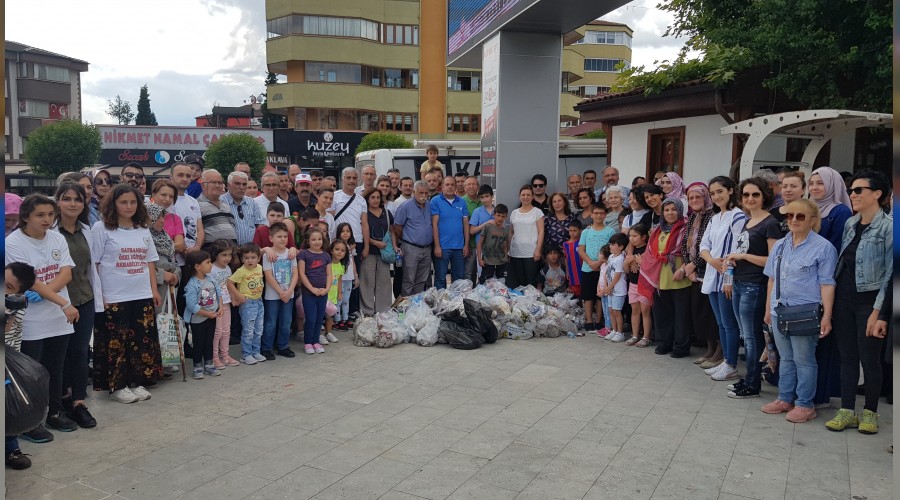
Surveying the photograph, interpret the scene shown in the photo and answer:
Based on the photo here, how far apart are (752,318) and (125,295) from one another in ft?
17.9

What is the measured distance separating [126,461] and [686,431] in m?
4.07

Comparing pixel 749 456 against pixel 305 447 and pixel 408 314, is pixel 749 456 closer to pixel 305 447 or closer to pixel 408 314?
pixel 305 447

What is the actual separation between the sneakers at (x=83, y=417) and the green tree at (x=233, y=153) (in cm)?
3430

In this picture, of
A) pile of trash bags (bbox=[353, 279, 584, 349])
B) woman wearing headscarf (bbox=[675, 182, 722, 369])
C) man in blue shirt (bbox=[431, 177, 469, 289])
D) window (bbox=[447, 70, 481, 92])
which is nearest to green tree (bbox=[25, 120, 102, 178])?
window (bbox=[447, 70, 481, 92])

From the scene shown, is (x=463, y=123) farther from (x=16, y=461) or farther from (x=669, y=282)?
(x=16, y=461)

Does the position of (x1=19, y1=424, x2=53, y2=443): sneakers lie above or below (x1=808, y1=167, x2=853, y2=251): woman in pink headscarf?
below

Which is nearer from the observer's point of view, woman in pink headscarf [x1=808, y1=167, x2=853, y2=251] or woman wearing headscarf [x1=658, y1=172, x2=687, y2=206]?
woman in pink headscarf [x1=808, y1=167, x2=853, y2=251]

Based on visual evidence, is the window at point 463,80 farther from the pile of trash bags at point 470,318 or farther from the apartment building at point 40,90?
the pile of trash bags at point 470,318

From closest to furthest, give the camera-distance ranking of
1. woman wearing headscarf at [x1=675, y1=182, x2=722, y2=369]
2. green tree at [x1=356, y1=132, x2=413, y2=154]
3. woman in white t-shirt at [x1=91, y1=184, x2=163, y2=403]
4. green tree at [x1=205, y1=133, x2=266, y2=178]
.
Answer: woman in white t-shirt at [x1=91, y1=184, x2=163, y2=403] < woman wearing headscarf at [x1=675, y1=182, x2=722, y2=369] < green tree at [x1=356, y1=132, x2=413, y2=154] < green tree at [x1=205, y1=133, x2=266, y2=178]

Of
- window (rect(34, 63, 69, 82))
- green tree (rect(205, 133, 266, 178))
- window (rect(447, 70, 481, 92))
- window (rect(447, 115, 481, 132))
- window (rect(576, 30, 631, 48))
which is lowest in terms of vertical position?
green tree (rect(205, 133, 266, 178))

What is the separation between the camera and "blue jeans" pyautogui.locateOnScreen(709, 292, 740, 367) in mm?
6324

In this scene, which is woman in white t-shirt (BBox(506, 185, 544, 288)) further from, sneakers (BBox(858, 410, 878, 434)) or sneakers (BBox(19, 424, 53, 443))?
sneakers (BBox(19, 424, 53, 443))

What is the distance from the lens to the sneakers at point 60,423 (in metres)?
5.16

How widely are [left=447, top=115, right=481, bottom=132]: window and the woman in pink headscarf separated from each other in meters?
41.6
